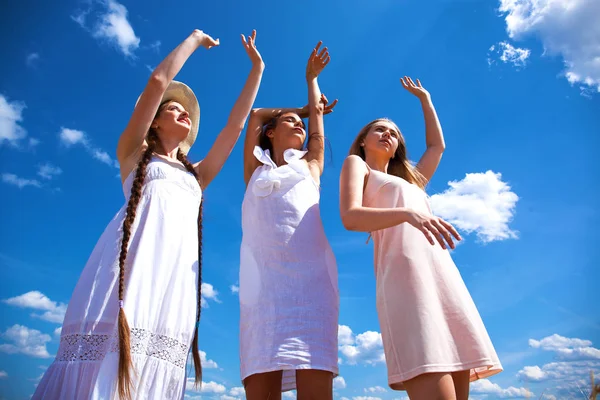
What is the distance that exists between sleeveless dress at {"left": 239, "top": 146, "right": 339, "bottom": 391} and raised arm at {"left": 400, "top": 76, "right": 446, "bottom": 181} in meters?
1.35

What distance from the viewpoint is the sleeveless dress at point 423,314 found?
127 inches

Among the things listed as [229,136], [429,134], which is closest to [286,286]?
[229,136]

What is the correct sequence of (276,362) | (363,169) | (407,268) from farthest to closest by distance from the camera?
1. (363,169)
2. (407,268)
3. (276,362)

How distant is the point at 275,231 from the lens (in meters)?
3.81

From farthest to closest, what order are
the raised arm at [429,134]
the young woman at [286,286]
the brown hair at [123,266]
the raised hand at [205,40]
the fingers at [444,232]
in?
the raised arm at [429,134] → the raised hand at [205,40] → the young woman at [286,286] → the fingers at [444,232] → the brown hair at [123,266]

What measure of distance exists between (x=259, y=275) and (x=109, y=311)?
105 cm

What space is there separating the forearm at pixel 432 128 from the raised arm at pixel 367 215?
4.03 ft

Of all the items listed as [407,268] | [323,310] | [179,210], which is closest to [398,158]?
[407,268]

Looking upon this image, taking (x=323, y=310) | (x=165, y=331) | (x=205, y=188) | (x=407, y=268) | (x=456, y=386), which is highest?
(x=205, y=188)

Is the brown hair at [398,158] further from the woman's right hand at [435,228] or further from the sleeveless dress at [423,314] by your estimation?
the woman's right hand at [435,228]

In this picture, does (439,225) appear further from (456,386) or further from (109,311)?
(109,311)

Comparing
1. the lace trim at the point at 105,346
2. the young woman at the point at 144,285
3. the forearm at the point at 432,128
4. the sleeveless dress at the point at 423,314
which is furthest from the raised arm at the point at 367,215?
the lace trim at the point at 105,346

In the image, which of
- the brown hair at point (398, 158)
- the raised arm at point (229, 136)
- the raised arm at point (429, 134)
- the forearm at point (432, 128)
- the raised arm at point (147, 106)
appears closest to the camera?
the raised arm at point (147, 106)

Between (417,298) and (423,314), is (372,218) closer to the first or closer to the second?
(417,298)
